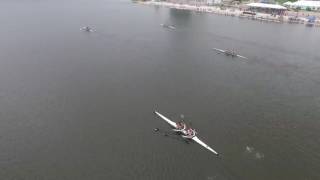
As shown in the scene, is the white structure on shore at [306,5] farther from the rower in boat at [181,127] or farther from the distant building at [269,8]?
the rower in boat at [181,127]

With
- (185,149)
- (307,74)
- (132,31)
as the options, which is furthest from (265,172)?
(132,31)

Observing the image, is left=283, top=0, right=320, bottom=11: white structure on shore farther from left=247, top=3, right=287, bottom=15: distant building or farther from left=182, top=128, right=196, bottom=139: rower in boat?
left=182, top=128, right=196, bottom=139: rower in boat

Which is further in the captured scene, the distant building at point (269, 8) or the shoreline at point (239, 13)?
the distant building at point (269, 8)

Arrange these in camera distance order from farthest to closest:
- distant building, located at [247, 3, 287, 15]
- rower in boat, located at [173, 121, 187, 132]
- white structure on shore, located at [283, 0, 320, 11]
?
white structure on shore, located at [283, 0, 320, 11], distant building, located at [247, 3, 287, 15], rower in boat, located at [173, 121, 187, 132]

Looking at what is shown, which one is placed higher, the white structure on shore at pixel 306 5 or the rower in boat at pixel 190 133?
the white structure on shore at pixel 306 5

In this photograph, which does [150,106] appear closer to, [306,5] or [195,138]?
[195,138]

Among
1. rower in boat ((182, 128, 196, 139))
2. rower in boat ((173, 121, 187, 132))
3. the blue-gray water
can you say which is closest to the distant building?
the blue-gray water

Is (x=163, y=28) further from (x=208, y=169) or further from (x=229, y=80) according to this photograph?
(x=208, y=169)

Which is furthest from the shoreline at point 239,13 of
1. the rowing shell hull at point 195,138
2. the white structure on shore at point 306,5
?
the rowing shell hull at point 195,138

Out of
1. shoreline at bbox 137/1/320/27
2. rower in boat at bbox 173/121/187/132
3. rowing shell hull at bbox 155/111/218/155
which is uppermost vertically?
shoreline at bbox 137/1/320/27

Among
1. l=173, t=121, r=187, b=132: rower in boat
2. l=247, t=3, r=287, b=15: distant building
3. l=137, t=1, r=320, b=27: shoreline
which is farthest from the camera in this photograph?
l=247, t=3, r=287, b=15: distant building
